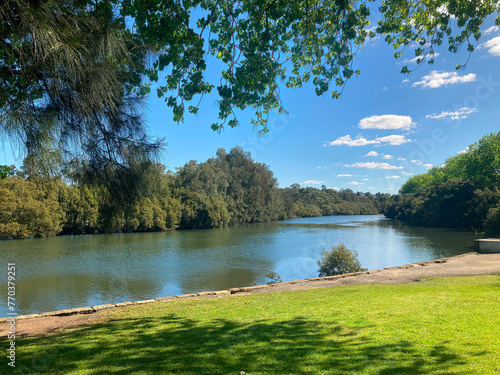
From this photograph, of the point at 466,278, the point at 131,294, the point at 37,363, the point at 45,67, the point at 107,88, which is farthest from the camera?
the point at 131,294

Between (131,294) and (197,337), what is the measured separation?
34.7 ft

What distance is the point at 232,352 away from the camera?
4070 millimetres

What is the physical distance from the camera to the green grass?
3.61 metres

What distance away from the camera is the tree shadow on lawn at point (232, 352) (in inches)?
141

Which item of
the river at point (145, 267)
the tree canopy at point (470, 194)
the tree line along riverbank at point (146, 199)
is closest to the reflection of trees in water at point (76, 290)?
the river at point (145, 267)

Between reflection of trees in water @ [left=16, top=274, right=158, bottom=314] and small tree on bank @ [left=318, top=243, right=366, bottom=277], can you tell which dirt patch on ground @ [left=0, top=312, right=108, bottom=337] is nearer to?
reflection of trees in water @ [left=16, top=274, right=158, bottom=314]

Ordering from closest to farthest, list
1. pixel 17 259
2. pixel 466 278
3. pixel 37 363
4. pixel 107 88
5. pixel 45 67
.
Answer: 1. pixel 45 67
2. pixel 107 88
3. pixel 37 363
4. pixel 466 278
5. pixel 17 259

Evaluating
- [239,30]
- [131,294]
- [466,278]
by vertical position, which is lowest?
[131,294]

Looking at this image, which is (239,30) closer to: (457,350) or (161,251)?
(457,350)

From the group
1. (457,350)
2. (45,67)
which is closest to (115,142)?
(45,67)

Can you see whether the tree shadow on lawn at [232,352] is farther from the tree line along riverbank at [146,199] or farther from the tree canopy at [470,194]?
the tree canopy at [470,194]

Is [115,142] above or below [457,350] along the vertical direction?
above

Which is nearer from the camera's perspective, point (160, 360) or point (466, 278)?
point (160, 360)

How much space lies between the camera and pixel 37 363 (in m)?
3.98
